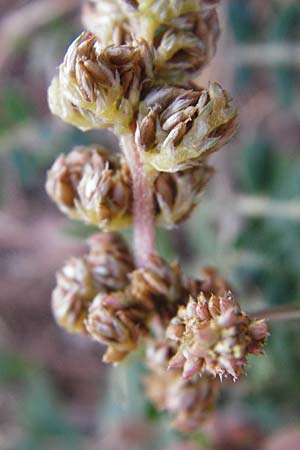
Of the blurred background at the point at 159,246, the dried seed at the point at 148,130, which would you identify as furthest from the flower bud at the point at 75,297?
the blurred background at the point at 159,246

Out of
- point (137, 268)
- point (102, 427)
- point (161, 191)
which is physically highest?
point (161, 191)

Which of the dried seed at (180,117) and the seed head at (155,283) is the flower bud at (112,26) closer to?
the dried seed at (180,117)

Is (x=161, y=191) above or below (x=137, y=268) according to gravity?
above

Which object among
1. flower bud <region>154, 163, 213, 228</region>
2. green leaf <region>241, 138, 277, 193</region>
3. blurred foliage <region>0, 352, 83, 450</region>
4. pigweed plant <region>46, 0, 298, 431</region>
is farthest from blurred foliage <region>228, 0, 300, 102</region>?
blurred foliage <region>0, 352, 83, 450</region>

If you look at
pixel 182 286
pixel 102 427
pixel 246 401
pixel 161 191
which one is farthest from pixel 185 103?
pixel 102 427

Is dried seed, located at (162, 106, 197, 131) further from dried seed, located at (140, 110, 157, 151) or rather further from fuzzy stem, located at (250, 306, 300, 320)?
fuzzy stem, located at (250, 306, 300, 320)

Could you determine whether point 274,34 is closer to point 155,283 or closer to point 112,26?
point 112,26

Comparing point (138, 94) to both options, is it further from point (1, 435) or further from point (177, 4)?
point (1, 435)
